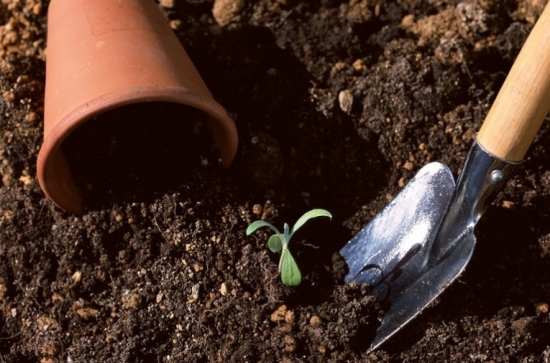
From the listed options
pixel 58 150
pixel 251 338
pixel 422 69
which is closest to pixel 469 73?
pixel 422 69

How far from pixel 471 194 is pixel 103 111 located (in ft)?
3.12

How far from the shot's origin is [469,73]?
2.31 m

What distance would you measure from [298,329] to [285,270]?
17cm

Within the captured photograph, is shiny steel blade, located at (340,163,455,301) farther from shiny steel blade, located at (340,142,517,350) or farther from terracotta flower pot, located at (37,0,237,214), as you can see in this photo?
terracotta flower pot, located at (37,0,237,214)

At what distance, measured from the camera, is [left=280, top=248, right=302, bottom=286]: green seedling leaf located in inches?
74.7

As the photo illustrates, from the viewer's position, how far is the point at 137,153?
6.81 feet

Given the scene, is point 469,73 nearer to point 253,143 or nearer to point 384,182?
point 384,182

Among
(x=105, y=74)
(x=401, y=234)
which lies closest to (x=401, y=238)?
(x=401, y=234)

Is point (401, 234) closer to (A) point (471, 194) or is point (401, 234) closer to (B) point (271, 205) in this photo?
(A) point (471, 194)

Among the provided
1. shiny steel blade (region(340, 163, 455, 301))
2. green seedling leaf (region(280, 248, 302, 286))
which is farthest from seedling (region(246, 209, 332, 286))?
shiny steel blade (region(340, 163, 455, 301))

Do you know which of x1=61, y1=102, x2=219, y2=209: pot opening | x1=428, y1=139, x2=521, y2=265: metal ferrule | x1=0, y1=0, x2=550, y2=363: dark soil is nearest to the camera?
x1=428, y1=139, x2=521, y2=265: metal ferrule

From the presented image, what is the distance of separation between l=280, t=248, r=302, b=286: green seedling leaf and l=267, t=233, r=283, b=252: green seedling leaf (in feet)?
0.17

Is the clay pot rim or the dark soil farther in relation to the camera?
the dark soil

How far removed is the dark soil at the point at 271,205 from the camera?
6.33 ft
